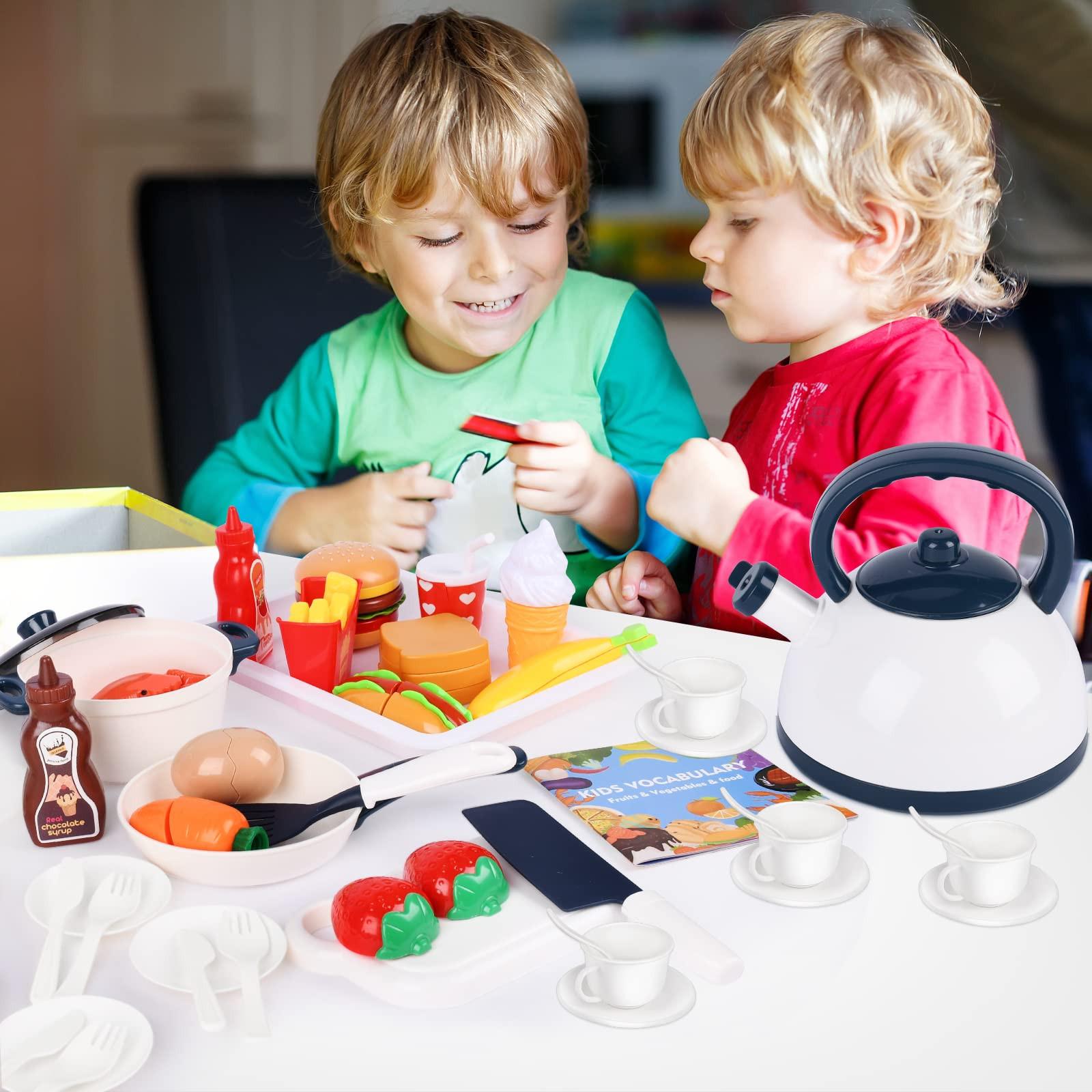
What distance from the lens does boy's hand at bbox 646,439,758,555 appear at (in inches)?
46.7

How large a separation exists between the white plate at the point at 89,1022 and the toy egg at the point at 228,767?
0.54 feet

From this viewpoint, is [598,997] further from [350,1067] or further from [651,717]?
[651,717]

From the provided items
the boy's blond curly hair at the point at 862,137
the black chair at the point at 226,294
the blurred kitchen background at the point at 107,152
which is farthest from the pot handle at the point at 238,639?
the blurred kitchen background at the point at 107,152

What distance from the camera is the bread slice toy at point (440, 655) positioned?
3.14 ft

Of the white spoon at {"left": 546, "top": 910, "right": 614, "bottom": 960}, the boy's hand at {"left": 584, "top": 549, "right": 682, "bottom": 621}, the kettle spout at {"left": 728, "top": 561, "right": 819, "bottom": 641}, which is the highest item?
the kettle spout at {"left": 728, "top": 561, "right": 819, "bottom": 641}

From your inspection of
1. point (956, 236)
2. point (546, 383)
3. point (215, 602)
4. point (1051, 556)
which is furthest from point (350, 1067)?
point (546, 383)

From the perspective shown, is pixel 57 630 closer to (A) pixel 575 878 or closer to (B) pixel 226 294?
(A) pixel 575 878

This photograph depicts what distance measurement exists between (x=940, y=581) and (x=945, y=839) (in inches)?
6.6

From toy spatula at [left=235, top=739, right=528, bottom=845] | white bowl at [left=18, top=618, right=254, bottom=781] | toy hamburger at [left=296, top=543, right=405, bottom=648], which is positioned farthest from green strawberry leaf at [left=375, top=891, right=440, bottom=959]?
toy hamburger at [left=296, top=543, right=405, bottom=648]

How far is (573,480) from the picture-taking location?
1.38 m

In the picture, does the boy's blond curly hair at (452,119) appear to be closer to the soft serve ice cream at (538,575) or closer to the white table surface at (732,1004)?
the soft serve ice cream at (538,575)

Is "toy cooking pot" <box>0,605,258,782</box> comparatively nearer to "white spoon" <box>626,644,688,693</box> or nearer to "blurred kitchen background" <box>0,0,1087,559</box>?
"white spoon" <box>626,644,688,693</box>

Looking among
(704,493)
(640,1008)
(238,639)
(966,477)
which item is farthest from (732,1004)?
(704,493)

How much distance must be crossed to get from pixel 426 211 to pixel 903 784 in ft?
2.98
